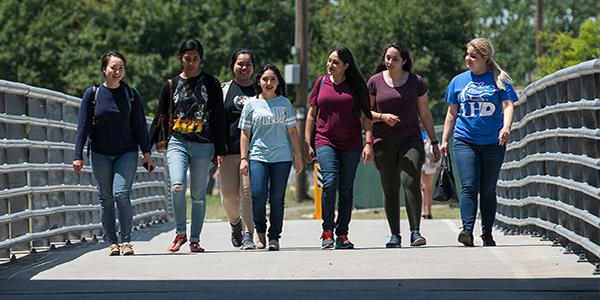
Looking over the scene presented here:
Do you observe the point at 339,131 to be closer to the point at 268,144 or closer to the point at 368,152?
the point at 368,152

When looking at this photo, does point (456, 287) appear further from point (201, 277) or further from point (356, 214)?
point (356, 214)

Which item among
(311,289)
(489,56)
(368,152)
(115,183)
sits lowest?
(311,289)

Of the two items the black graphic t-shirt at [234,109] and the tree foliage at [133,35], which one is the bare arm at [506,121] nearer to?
the black graphic t-shirt at [234,109]

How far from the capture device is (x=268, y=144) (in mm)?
12070

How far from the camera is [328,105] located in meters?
12.1

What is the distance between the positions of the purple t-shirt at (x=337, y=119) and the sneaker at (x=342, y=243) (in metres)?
0.74

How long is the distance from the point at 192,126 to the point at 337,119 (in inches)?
46.7

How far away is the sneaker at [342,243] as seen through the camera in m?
12.1

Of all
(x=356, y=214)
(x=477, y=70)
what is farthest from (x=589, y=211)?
(x=356, y=214)

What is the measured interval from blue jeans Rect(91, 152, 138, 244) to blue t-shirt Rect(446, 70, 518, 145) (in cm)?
266

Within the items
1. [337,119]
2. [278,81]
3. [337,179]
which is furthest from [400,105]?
[278,81]

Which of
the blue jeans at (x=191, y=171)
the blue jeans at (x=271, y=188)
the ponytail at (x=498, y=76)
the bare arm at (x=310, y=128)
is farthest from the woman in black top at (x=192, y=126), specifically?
the ponytail at (x=498, y=76)

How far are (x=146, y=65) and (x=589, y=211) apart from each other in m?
44.4

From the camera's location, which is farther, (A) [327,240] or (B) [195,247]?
(A) [327,240]
